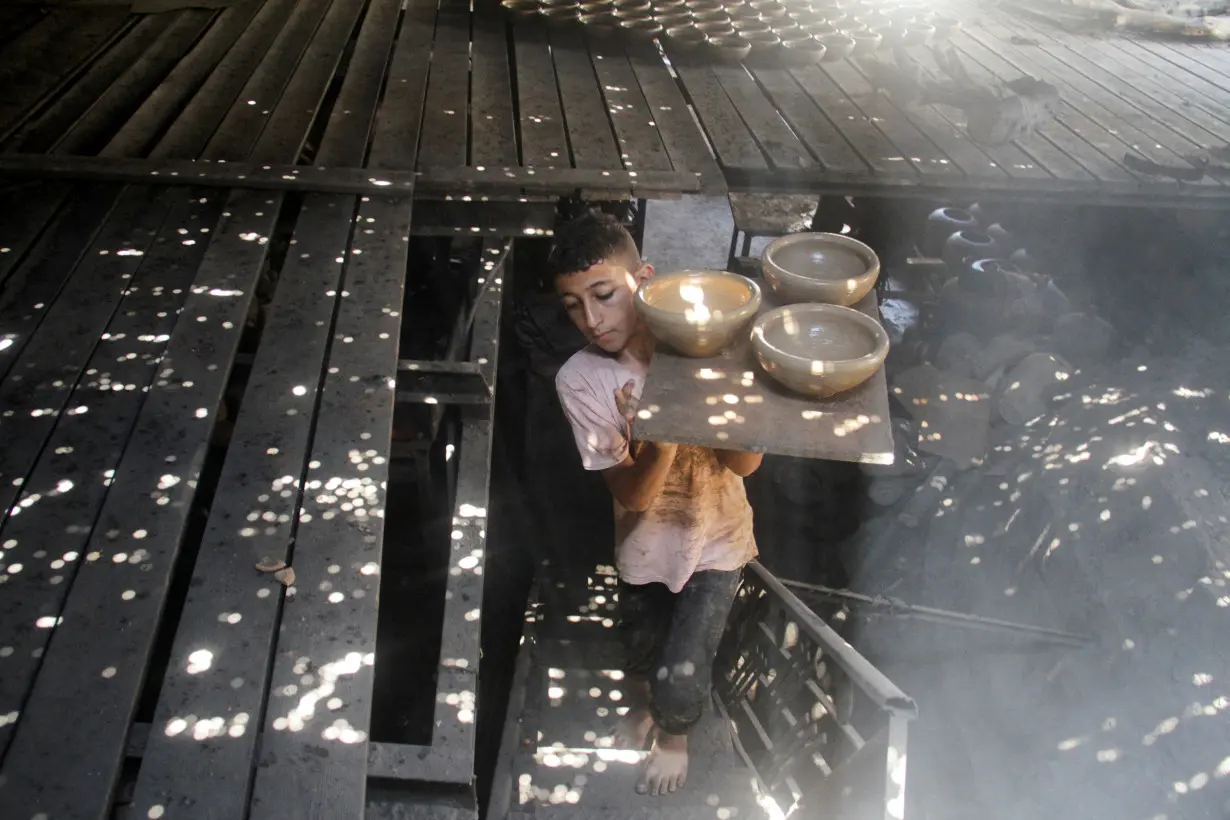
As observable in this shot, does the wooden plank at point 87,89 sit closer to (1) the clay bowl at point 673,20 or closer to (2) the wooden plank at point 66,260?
(2) the wooden plank at point 66,260

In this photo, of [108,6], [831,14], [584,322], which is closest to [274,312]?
[584,322]

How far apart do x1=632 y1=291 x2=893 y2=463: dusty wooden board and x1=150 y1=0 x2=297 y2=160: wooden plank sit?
10.2ft

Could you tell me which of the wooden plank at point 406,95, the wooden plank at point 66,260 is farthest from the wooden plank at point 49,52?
the wooden plank at point 406,95

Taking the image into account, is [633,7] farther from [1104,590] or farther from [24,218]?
[1104,590]

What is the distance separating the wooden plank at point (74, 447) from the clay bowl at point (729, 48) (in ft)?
12.3

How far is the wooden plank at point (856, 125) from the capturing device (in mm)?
4328

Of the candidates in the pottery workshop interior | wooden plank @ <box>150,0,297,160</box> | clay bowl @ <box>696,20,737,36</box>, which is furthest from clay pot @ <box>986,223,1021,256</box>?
wooden plank @ <box>150,0,297,160</box>

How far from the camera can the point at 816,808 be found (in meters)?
3.13

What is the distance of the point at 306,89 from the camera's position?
4.75 m

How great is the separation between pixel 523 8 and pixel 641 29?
936 millimetres

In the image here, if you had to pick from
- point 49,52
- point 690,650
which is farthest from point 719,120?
point 49,52

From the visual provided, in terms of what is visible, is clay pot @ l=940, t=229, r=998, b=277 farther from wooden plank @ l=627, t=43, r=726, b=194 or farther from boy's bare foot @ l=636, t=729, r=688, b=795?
boy's bare foot @ l=636, t=729, r=688, b=795

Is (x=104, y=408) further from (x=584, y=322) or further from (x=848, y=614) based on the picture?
(x=848, y=614)

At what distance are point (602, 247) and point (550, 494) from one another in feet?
10.1
